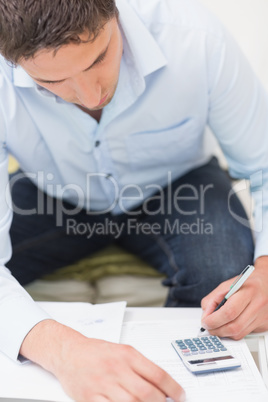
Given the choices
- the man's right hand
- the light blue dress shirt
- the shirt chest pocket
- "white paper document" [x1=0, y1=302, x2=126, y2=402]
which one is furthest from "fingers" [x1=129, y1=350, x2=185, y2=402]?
the shirt chest pocket

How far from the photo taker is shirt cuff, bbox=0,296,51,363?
0.83 meters

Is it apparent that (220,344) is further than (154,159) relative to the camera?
No

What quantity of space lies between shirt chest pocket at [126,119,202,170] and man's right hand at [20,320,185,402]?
0.49 m

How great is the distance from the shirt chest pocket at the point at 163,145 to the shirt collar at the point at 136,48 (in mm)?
154

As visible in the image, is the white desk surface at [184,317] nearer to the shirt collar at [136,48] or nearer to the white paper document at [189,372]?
the white paper document at [189,372]

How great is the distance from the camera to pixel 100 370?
0.72m

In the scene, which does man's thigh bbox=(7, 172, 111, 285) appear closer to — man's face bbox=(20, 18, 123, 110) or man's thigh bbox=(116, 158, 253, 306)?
man's thigh bbox=(116, 158, 253, 306)

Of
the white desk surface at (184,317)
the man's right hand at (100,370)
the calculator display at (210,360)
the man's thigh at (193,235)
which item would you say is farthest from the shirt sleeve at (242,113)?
the man's right hand at (100,370)

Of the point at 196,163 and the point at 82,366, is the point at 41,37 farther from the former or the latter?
the point at 196,163

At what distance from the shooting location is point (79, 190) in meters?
1.26

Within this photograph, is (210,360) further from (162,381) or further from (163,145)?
(163,145)

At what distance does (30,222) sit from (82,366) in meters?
0.63

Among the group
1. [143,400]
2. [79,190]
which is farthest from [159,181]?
[143,400]

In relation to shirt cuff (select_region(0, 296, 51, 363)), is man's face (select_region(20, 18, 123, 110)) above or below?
→ above
